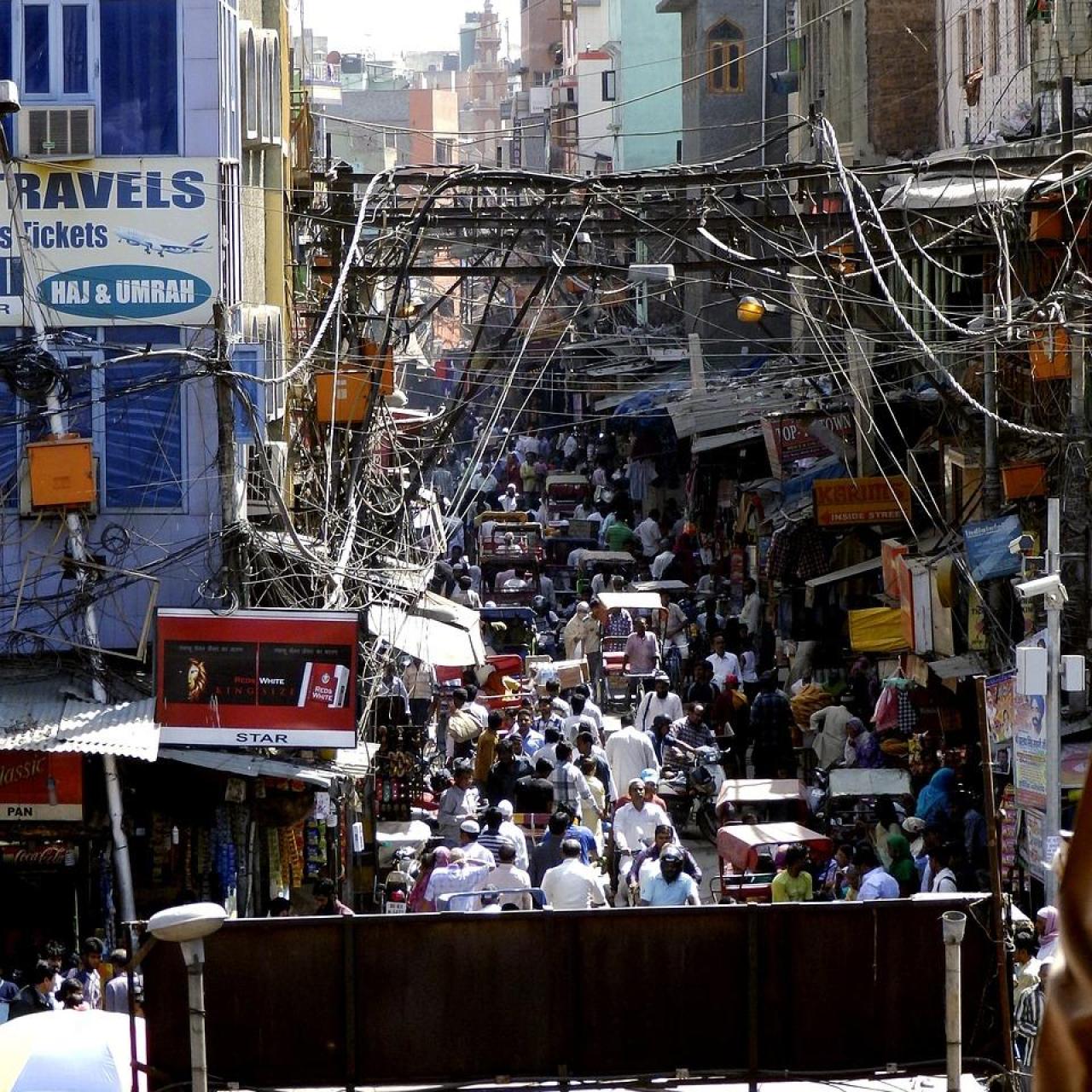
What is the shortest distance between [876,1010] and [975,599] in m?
8.05

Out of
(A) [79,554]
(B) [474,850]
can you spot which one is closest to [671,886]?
(B) [474,850]

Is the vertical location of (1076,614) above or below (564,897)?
above

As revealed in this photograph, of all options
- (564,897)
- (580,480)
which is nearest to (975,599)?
(564,897)

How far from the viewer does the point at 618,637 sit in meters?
23.6

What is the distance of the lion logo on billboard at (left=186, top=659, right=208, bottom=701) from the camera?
13.2 m

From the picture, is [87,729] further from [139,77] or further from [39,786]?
[139,77]

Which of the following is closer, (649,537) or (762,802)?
(762,802)

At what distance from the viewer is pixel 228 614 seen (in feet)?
43.1

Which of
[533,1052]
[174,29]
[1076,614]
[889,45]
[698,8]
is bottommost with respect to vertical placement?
[533,1052]

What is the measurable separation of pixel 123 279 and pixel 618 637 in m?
11.0

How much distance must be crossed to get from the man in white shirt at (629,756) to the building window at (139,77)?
6163mm

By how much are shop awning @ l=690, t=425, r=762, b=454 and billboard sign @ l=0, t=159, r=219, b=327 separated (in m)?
15.9

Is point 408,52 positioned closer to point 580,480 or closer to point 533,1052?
point 580,480

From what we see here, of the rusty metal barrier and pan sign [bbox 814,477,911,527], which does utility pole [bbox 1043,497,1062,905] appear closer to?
the rusty metal barrier
